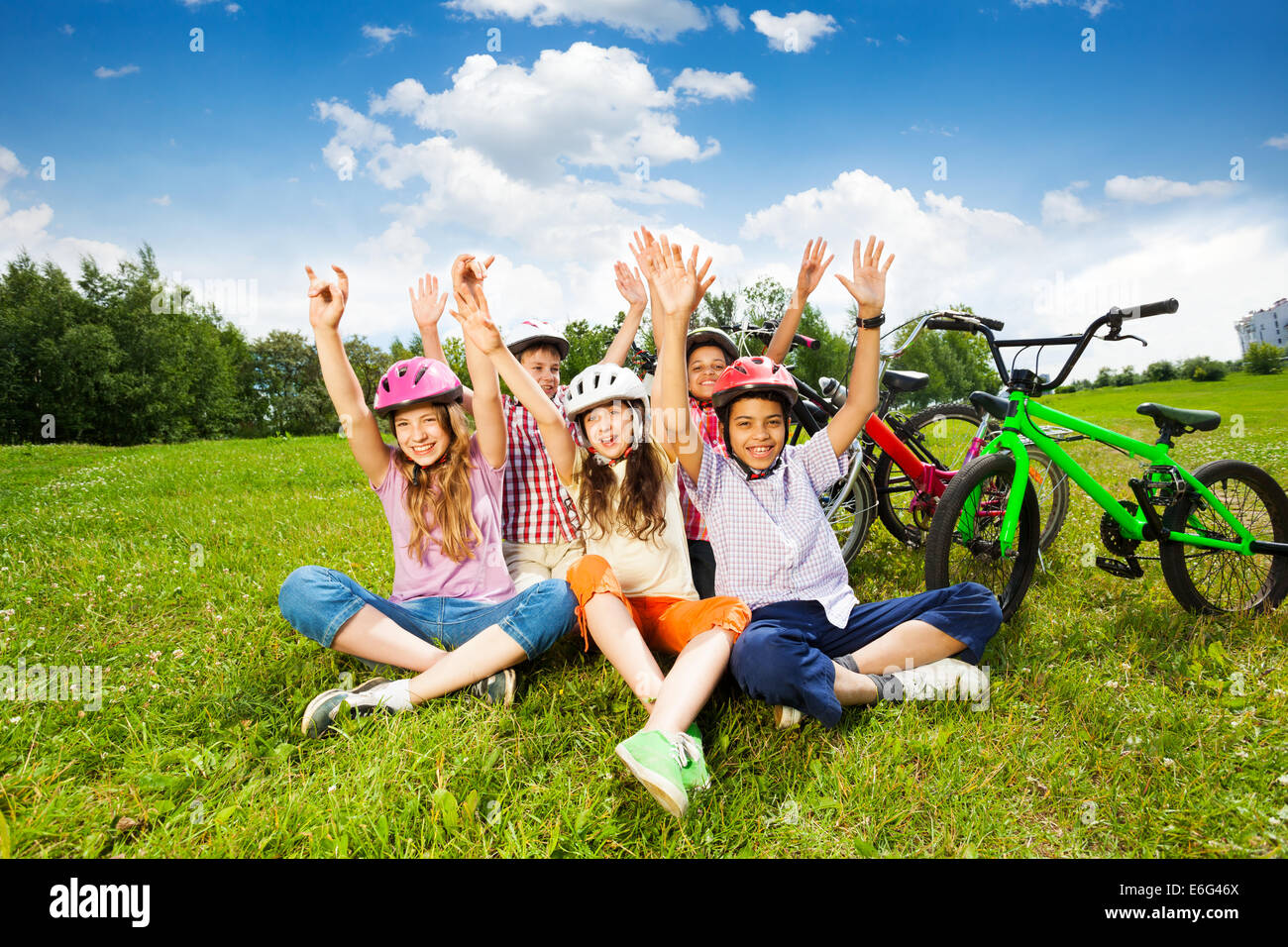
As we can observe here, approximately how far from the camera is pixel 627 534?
11.5 feet

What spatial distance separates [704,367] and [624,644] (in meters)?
2.17

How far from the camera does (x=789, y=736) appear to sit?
9.65 feet

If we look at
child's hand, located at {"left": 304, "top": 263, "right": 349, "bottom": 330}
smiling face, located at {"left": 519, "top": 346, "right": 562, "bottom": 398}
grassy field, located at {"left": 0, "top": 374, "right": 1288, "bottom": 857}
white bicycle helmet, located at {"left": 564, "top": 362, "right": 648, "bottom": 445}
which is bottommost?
grassy field, located at {"left": 0, "top": 374, "right": 1288, "bottom": 857}

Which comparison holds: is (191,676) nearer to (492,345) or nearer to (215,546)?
(492,345)

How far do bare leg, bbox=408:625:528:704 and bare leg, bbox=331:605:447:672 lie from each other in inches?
7.0

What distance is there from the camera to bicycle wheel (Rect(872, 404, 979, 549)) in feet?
18.0

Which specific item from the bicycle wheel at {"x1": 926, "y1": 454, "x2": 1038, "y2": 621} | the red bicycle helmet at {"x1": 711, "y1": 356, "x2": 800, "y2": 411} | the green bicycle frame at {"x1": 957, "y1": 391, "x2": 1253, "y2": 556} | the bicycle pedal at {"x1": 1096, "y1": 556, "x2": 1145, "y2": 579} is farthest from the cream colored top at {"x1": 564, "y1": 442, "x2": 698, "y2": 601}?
the bicycle pedal at {"x1": 1096, "y1": 556, "x2": 1145, "y2": 579}

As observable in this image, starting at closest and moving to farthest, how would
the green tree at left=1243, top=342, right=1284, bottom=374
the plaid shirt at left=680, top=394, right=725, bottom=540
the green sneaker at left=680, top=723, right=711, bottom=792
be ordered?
the green sneaker at left=680, top=723, right=711, bottom=792 < the plaid shirt at left=680, top=394, right=725, bottom=540 < the green tree at left=1243, top=342, right=1284, bottom=374

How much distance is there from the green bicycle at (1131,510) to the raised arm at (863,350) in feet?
2.68

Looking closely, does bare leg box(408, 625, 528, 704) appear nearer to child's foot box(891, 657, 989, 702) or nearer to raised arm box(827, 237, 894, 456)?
child's foot box(891, 657, 989, 702)

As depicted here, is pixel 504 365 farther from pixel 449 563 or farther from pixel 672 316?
pixel 449 563
